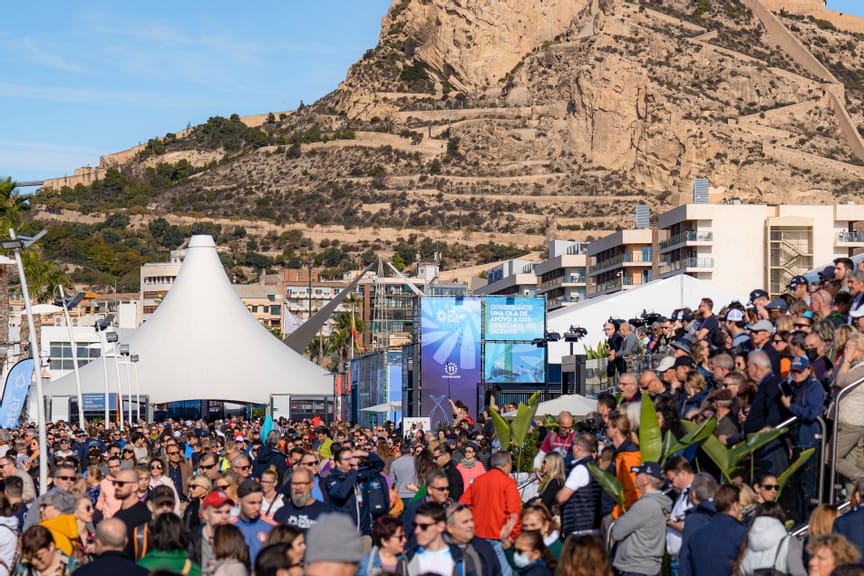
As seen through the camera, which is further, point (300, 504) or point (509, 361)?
point (509, 361)

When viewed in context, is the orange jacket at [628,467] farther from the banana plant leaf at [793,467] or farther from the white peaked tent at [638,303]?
the white peaked tent at [638,303]

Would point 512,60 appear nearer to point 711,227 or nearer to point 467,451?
point 711,227

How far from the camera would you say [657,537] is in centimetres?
964

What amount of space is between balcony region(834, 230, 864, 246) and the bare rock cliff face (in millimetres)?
109030

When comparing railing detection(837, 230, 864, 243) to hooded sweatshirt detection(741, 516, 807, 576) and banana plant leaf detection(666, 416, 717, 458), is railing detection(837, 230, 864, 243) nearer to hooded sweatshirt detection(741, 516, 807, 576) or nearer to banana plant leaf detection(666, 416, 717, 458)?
banana plant leaf detection(666, 416, 717, 458)

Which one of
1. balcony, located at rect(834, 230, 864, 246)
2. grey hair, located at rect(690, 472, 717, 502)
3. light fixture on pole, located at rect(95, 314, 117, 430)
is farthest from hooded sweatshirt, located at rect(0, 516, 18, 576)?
balcony, located at rect(834, 230, 864, 246)

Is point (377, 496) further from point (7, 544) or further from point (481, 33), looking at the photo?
point (481, 33)

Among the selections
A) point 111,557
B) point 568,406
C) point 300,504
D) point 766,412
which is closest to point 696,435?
point 766,412

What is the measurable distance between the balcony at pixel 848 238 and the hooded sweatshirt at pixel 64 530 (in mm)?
68522

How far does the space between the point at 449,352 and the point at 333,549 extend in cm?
2798

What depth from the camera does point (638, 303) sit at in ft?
127

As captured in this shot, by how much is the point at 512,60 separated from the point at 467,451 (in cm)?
17316

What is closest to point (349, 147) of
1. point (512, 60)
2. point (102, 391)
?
point (512, 60)

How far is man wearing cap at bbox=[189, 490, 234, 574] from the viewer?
29.8 ft
